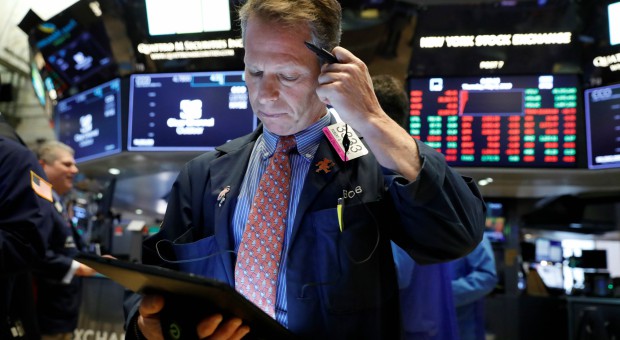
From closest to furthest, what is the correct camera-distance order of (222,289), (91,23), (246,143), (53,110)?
(222,289)
(246,143)
(91,23)
(53,110)

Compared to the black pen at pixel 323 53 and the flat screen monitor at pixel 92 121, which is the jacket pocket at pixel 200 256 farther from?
the flat screen monitor at pixel 92 121

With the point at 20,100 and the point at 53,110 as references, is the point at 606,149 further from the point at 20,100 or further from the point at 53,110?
the point at 20,100

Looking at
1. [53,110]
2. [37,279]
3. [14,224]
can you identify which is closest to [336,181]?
[14,224]

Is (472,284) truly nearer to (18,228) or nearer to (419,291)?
(419,291)

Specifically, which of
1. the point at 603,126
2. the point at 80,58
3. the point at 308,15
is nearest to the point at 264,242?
the point at 308,15

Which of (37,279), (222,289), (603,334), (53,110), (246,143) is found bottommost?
(603,334)

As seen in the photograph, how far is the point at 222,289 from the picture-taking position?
106 cm

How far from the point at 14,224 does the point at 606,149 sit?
4.05m

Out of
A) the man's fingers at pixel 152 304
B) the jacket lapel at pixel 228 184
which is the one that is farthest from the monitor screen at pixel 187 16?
the man's fingers at pixel 152 304

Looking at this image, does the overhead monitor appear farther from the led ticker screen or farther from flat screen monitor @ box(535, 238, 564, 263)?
flat screen monitor @ box(535, 238, 564, 263)

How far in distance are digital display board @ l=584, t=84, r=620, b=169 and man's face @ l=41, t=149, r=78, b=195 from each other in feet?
13.1

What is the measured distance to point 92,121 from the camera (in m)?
5.51

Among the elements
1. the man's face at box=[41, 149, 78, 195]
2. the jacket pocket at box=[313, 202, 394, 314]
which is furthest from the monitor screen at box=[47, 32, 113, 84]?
the jacket pocket at box=[313, 202, 394, 314]

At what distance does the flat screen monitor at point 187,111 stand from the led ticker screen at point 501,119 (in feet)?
4.58
